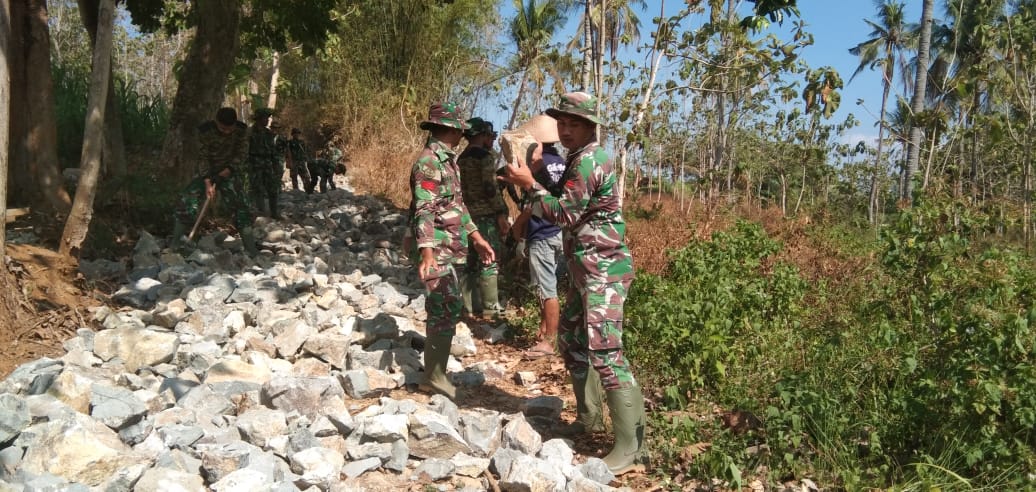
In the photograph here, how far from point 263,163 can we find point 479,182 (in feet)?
13.6

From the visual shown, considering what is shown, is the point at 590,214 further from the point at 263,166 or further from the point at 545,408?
the point at 263,166

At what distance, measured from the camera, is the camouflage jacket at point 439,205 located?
4160 mm

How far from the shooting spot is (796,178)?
24.3 metres

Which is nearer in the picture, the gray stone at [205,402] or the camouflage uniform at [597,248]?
the camouflage uniform at [597,248]

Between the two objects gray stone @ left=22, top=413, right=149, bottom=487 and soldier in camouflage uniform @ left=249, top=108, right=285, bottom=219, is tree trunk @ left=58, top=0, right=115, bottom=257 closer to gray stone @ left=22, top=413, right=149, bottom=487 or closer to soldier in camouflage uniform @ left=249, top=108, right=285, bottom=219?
gray stone @ left=22, top=413, right=149, bottom=487

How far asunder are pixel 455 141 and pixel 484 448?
71.7 inches

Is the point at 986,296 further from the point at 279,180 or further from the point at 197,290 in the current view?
the point at 279,180

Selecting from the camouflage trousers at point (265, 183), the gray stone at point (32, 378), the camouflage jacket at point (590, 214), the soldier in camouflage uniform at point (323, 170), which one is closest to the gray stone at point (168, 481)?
the gray stone at point (32, 378)

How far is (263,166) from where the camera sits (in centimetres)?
895

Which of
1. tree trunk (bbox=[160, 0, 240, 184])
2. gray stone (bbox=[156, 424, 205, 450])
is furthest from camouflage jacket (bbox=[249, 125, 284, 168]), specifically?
gray stone (bbox=[156, 424, 205, 450])

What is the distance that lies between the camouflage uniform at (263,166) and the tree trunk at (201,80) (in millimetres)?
620

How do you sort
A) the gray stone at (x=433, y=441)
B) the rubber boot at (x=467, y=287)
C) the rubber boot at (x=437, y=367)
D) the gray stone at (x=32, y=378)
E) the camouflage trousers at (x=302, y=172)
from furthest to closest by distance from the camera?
the camouflage trousers at (x=302, y=172) → the rubber boot at (x=467, y=287) → the rubber boot at (x=437, y=367) → the gray stone at (x=32, y=378) → the gray stone at (x=433, y=441)

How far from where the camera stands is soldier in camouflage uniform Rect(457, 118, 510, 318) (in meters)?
6.02

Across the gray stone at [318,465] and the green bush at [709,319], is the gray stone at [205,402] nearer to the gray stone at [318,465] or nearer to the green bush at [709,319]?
the gray stone at [318,465]
